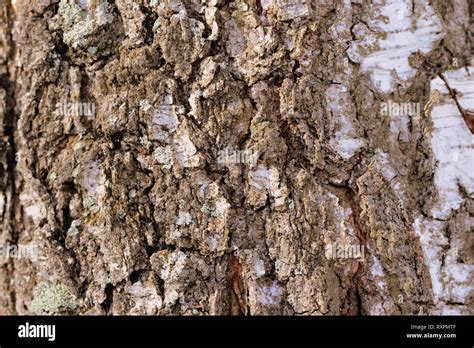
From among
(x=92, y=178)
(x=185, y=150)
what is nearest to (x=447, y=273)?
(x=185, y=150)

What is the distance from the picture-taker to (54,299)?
2203mm

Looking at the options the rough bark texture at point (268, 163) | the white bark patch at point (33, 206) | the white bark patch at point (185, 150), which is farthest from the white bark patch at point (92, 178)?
the white bark patch at point (185, 150)

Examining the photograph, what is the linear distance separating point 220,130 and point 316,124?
14.2 inches

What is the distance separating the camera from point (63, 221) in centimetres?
220

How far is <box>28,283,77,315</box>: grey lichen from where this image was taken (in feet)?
7.20

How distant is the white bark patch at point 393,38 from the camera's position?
214 cm

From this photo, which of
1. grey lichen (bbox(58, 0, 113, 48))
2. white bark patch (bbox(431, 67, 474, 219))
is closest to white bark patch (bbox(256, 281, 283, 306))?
white bark patch (bbox(431, 67, 474, 219))

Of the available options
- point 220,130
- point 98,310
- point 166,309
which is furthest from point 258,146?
point 98,310

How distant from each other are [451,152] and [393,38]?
491 mm

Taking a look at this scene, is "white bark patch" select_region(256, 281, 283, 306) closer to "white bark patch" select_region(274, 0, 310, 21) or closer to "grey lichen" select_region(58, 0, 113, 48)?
"white bark patch" select_region(274, 0, 310, 21)

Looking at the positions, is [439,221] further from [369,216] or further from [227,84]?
[227,84]

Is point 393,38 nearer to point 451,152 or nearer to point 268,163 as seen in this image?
point 451,152

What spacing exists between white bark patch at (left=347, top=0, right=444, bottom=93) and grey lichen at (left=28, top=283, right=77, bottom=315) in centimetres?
145

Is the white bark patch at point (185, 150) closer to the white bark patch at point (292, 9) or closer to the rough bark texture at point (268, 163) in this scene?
the rough bark texture at point (268, 163)
